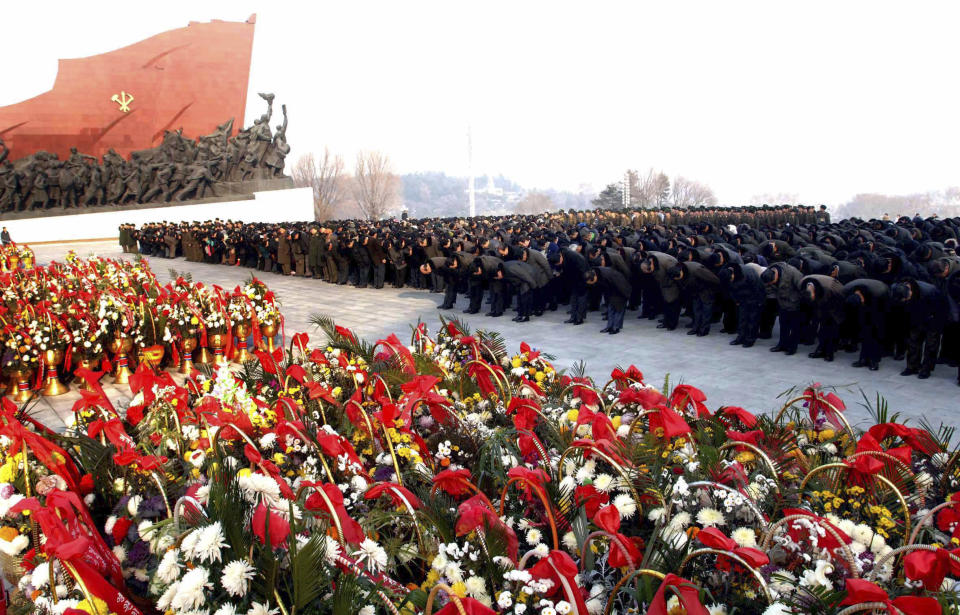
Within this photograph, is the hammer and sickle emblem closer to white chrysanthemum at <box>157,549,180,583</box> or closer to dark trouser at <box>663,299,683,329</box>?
dark trouser at <box>663,299,683,329</box>

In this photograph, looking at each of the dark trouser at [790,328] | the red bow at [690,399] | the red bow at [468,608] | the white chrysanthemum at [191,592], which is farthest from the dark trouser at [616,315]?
the white chrysanthemum at [191,592]

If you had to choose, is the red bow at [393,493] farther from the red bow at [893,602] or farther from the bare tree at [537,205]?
the bare tree at [537,205]

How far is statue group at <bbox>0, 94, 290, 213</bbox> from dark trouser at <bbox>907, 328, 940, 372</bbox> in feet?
111

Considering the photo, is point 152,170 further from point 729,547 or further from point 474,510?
point 729,547

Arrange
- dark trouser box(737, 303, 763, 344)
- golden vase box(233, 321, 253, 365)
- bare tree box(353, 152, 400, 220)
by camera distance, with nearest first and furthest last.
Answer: golden vase box(233, 321, 253, 365) < dark trouser box(737, 303, 763, 344) < bare tree box(353, 152, 400, 220)

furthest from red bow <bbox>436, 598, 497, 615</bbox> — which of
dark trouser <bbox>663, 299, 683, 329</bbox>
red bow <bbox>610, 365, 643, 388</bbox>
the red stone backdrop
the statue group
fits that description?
the red stone backdrop

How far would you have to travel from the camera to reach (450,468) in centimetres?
336

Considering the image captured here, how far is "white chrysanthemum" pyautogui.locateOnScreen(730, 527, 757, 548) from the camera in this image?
2375 millimetres

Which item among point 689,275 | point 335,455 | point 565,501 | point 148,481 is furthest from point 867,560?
point 689,275

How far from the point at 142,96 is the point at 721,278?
37846 mm

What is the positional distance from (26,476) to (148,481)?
1.70 feet

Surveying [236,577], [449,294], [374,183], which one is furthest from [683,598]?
[374,183]

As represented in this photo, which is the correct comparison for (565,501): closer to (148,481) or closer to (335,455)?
(335,455)

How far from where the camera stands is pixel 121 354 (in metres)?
7.94
